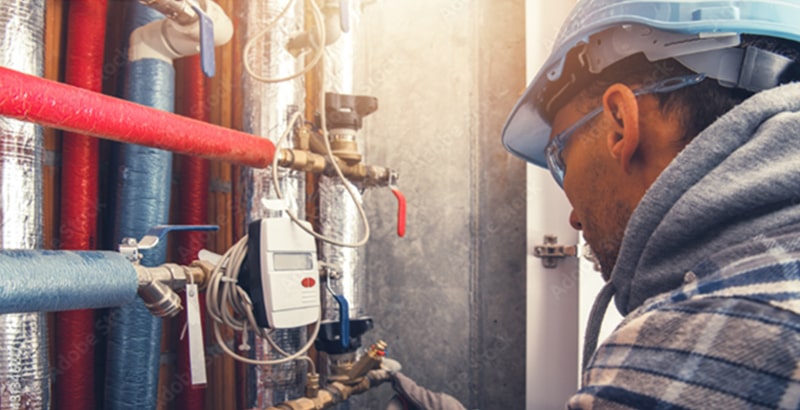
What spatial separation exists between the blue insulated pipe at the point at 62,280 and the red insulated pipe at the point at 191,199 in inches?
19.4

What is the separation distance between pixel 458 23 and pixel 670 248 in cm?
124

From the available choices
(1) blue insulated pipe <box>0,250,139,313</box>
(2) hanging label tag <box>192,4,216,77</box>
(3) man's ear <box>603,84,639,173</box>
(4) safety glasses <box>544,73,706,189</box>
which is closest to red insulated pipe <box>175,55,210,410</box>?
(2) hanging label tag <box>192,4,216,77</box>

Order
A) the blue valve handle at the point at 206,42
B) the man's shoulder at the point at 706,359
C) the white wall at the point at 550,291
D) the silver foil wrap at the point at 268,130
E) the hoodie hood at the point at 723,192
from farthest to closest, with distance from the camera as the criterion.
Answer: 1. the white wall at the point at 550,291
2. the silver foil wrap at the point at 268,130
3. the blue valve handle at the point at 206,42
4. the hoodie hood at the point at 723,192
5. the man's shoulder at the point at 706,359

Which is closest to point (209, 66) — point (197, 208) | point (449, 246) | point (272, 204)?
point (272, 204)

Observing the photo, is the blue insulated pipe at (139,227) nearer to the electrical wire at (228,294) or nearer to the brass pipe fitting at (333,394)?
the electrical wire at (228,294)

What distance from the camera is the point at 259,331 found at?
3.13ft

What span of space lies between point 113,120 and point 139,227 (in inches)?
10.5

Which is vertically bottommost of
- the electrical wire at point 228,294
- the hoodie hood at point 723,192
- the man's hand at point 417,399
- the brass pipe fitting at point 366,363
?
the man's hand at point 417,399

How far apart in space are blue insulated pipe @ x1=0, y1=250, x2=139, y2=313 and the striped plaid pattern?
0.60m

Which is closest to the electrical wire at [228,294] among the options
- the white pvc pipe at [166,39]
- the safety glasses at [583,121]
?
the white pvc pipe at [166,39]

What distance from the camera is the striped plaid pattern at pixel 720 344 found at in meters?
0.37

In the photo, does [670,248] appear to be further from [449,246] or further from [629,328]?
[449,246]

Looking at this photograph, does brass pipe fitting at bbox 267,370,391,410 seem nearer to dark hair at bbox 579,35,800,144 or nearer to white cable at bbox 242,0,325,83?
white cable at bbox 242,0,325,83

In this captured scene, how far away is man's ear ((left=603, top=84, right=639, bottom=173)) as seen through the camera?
24.8 inches
